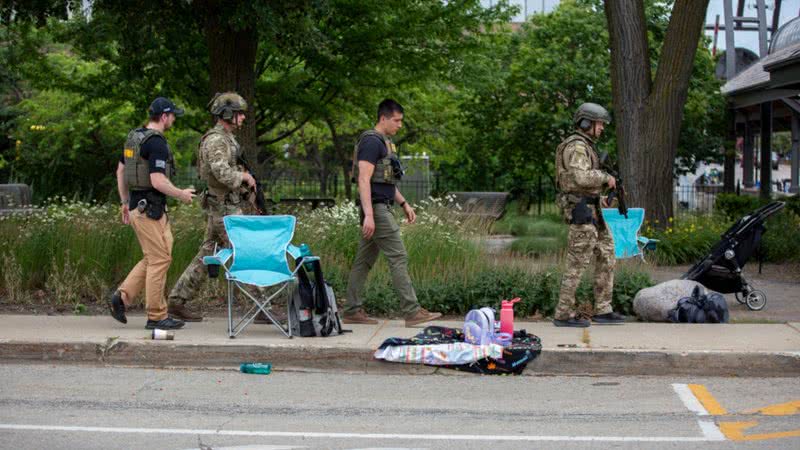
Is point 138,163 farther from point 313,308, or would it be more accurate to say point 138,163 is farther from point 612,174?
point 612,174

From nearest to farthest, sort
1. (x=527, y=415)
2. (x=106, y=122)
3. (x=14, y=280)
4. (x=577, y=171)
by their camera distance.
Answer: (x=527, y=415) < (x=577, y=171) < (x=14, y=280) < (x=106, y=122)

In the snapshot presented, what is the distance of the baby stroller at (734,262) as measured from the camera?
1060 centimetres

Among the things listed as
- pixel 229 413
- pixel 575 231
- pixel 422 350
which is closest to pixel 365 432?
pixel 229 413

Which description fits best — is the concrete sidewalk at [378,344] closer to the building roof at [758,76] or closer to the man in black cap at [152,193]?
the man in black cap at [152,193]

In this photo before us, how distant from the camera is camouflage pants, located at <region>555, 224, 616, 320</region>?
909 cm

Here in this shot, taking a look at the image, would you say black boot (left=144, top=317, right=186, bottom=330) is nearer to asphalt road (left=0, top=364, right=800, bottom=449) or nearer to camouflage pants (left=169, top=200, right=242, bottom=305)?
camouflage pants (left=169, top=200, right=242, bottom=305)

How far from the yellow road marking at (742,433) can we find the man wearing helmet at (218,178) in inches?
180

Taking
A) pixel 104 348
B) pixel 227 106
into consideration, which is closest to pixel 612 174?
pixel 227 106

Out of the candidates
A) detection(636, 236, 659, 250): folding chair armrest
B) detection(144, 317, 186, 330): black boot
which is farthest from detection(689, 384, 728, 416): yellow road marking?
detection(636, 236, 659, 250): folding chair armrest

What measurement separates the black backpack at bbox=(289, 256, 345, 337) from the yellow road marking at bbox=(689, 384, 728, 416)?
9.67 ft

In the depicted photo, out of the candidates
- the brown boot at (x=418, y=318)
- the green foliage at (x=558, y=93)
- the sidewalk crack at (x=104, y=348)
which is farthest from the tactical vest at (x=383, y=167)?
the green foliage at (x=558, y=93)

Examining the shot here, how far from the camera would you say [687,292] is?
32.3 ft

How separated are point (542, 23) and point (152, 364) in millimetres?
19001

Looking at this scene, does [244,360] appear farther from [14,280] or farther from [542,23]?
[542,23]
